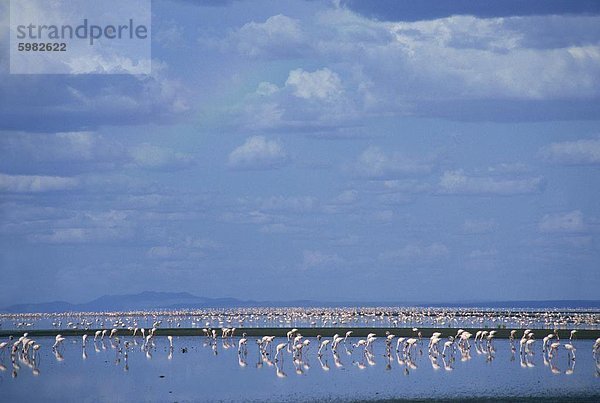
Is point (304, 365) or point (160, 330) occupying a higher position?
point (160, 330)

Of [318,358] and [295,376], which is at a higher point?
[318,358]

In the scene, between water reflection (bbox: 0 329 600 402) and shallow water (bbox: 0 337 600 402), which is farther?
water reflection (bbox: 0 329 600 402)

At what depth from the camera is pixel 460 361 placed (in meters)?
76.1

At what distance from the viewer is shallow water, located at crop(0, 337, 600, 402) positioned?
56.5m

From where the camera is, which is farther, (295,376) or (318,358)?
(318,358)

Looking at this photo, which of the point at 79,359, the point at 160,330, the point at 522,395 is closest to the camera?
the point at 522,395

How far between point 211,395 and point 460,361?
24483mm

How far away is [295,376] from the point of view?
Answer: 66.6 m

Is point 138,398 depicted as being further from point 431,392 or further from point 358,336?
point 358,336

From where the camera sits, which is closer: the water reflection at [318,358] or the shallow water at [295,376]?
the shallow water at [295,376]

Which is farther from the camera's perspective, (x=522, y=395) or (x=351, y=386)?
(x=351, y=386)

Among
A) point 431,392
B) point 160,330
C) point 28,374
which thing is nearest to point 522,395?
point 431,392

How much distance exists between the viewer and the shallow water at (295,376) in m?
56.5

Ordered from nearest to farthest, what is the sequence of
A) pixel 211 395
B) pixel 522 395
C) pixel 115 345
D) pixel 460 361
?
pixel 522 395 → pixel 211 395 → pixel 460 361 → pixel 115 345
